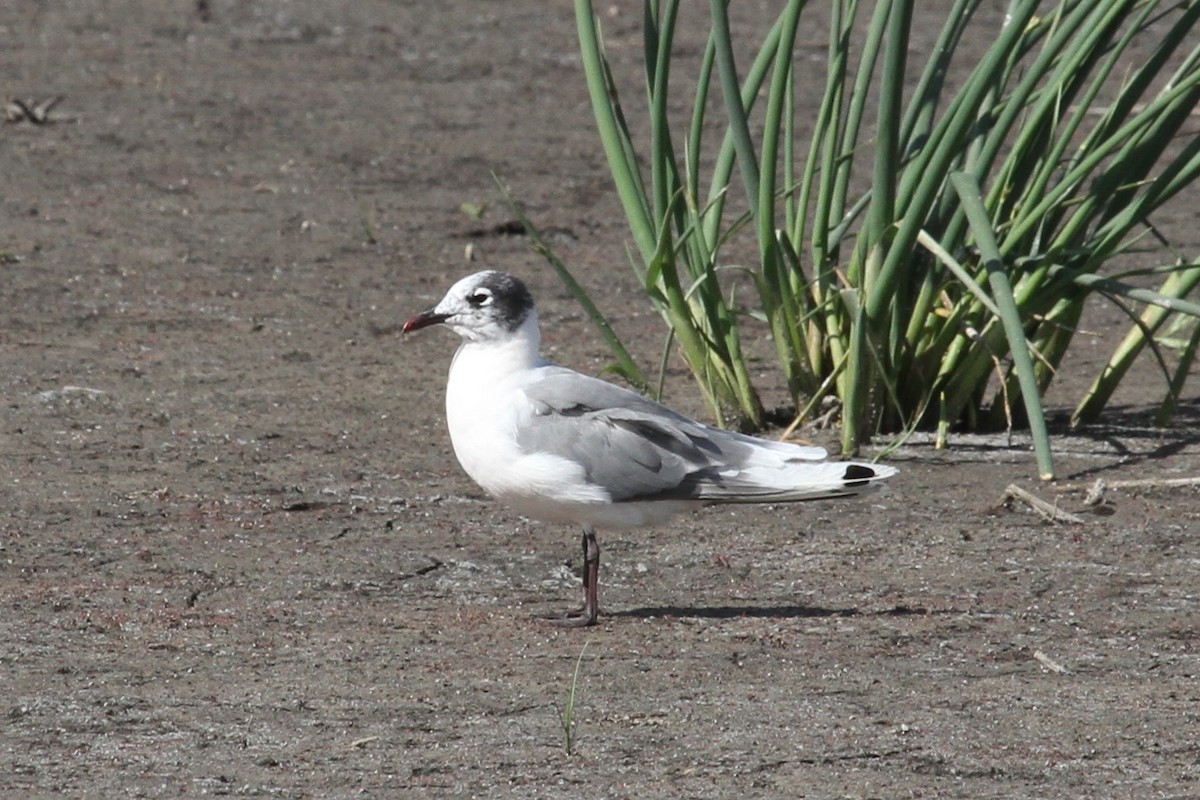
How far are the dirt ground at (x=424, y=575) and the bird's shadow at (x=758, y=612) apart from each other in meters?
0.01

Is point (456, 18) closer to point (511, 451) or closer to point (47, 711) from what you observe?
point (511, 451)

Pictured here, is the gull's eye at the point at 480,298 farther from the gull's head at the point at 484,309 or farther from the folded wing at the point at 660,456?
the folded wing at the point at 660,456

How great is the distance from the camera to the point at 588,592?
3945 mm

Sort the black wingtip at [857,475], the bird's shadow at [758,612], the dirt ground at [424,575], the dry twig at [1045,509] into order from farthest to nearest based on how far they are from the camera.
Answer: the dry twig at [1045,509] < the bird's shadow at [758,612] < the black wingtip at [857,475] < the dirt ground at [424,575]

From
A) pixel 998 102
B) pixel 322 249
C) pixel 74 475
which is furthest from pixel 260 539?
pixel 322 249

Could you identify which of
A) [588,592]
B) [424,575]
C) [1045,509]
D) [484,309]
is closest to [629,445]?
[588,592]

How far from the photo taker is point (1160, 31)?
35.4ft

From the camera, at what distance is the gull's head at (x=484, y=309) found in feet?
13.6

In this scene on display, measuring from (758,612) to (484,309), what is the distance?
0.87 meters

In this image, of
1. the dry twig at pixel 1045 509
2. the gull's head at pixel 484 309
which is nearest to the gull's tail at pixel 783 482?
the gull's head at pixel 484 309

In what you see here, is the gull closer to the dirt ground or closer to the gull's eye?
the gull's eye

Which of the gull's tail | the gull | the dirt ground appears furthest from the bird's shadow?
the gull's tail

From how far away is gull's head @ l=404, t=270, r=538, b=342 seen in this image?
4137 millimetres

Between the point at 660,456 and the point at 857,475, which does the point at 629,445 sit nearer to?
the point at 660,456
